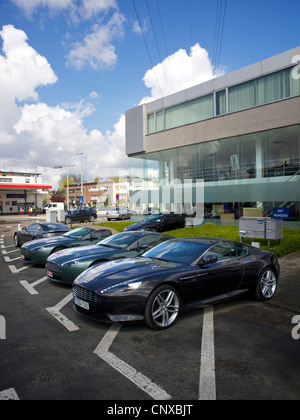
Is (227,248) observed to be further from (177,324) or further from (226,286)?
(177,324)

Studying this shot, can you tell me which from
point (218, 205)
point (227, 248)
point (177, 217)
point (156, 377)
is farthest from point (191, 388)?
point (218, 205)

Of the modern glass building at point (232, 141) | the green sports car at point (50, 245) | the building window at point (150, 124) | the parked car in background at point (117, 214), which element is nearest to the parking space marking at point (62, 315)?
the green sports car at point (50, 245)

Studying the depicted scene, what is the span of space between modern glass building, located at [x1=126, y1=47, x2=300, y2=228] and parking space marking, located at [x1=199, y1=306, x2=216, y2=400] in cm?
1137

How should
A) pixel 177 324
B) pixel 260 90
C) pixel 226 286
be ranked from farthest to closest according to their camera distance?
pixel 260 90 → pixel 226 286 → pixel 177 324

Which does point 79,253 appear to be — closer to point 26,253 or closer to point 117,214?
point 26,253

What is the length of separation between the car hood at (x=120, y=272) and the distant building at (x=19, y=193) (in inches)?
1972

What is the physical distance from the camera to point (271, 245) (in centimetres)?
1055

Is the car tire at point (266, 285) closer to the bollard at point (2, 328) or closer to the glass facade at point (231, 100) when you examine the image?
the bollard at point (2, 328)

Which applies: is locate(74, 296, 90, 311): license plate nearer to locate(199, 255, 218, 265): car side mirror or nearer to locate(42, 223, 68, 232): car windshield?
locate(199, 255, 218, 265): car side mirror

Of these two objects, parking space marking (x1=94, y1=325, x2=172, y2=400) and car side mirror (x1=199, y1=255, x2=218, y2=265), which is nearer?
parking space marking (x1=94, y1=325, x2=172, y2=400)

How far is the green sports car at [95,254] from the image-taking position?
6555 millimetres

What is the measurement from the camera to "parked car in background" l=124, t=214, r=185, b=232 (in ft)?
55.4

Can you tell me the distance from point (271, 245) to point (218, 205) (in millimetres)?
9453

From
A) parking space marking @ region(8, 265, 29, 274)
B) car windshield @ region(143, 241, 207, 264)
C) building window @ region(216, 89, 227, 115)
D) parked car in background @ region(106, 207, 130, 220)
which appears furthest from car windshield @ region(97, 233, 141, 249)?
parked car in background @ region(106, 207, 130, 220)
